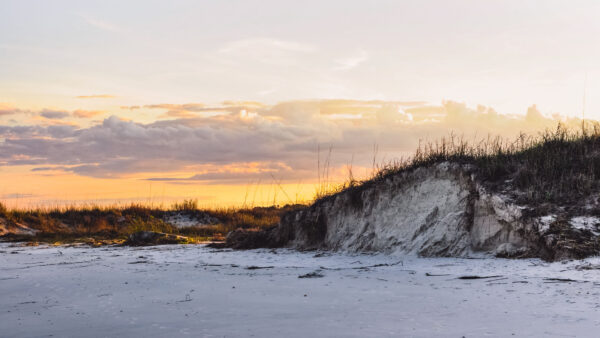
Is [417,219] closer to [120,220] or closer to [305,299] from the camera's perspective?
[305,299]

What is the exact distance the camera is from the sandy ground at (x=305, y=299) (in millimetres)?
5453

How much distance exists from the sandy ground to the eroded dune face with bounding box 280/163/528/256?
770mm

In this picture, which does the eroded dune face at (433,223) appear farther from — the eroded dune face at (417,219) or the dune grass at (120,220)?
the dune grass at (120,220)

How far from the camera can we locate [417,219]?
1255cm

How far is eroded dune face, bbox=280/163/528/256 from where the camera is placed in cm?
1123

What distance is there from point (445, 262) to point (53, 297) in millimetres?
6677

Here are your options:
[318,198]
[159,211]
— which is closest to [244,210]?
[159,211]

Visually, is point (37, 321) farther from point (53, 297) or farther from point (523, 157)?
point (523, 157)

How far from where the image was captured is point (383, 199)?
1341 cm

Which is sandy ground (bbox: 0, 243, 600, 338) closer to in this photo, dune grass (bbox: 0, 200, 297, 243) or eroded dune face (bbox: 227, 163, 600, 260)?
eroded dune face (bbox: 227, 163, 600, 260)

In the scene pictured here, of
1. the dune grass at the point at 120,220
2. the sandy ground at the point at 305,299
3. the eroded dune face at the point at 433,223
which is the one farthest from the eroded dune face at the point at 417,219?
the dune grass at the point at 120,220

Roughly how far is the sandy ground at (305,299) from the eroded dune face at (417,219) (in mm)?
770

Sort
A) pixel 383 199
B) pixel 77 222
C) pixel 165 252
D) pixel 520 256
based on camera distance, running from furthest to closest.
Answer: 1. pixel 77 222
2. pixel 165 252
3. pixel 383 199
4. pixel 520 256

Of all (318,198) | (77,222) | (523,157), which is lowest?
(77,222)
